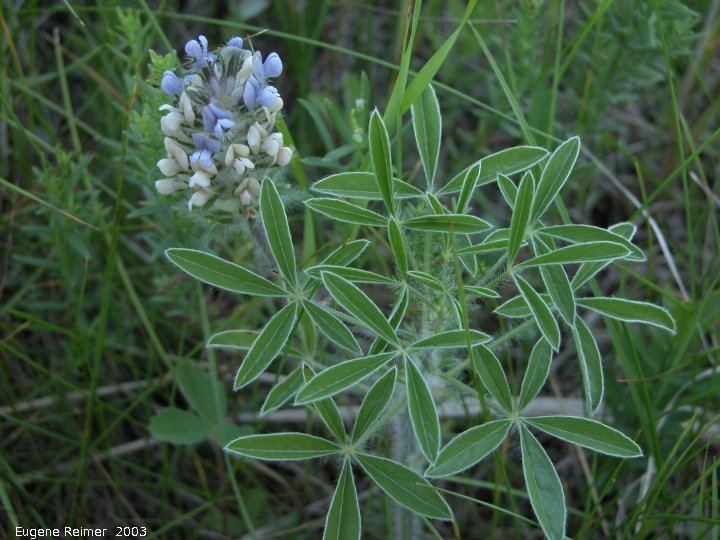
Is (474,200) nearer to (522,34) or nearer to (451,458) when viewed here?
(522,34)

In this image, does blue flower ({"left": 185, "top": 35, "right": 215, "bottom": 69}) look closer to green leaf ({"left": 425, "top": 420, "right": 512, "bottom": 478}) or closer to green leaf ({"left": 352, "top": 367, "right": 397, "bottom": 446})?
green leaf ({"left": 352, "top": 367, "right": 397, "bottom": 446})

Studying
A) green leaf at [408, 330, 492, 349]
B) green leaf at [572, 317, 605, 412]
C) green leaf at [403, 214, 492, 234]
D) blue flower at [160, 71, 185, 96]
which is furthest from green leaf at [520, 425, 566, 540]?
blue flower at [160, 71, 185, 96]

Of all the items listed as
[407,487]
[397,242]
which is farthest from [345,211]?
[407,487]

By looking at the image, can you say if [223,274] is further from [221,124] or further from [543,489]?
[543,489]

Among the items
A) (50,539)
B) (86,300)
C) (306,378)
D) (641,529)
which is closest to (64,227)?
(86,300)

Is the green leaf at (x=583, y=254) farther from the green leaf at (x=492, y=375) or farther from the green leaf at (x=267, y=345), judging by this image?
the green leaf at (x=267, y=345)

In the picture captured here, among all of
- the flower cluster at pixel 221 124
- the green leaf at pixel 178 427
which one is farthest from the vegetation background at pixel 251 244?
the flower cluster at pixel 221 124
